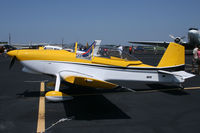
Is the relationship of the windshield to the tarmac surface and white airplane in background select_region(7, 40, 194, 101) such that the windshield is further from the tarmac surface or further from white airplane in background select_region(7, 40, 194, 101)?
the tarmac surface

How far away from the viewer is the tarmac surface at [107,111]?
389 cm

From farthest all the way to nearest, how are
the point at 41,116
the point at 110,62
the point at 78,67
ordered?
1. the point at 110,62
2. the point at 78,67
3. the point at 41,116

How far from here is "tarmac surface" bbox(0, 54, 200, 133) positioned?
3.89 m

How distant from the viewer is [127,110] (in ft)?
16.5

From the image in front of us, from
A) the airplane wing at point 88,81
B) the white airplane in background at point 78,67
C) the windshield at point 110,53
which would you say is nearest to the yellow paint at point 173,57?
the white airplane in background at point 78,67

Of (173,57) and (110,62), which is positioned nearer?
(110,62)

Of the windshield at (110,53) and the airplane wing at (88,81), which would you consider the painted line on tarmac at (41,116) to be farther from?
the windshield at (110,53)

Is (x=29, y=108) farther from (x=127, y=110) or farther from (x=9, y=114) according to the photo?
(x=127, y=110)

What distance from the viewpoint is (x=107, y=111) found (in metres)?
4.94

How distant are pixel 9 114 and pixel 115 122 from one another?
8.56 feet

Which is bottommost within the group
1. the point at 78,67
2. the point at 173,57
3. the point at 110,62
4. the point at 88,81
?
the point at 88,81

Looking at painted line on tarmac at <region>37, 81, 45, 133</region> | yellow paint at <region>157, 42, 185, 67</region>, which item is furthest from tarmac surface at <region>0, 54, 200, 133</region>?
yellow paint at <region>157, 42, 185, 67</region>

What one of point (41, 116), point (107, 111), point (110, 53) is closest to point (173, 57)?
point (110, 53)

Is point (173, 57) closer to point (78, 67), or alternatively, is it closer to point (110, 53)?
point (110, 53)
